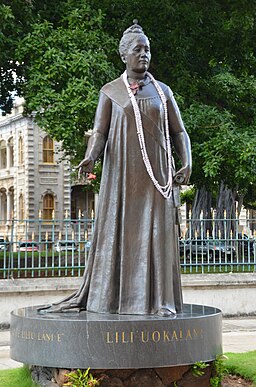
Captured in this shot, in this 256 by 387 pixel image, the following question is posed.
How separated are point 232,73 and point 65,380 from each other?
47.9ft

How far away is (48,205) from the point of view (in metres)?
51.6

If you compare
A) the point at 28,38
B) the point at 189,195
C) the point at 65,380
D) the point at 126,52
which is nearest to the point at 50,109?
the point at 28,38

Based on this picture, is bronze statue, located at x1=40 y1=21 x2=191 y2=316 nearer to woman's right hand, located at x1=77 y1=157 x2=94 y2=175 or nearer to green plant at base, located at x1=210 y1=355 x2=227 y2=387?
woman's right hand, located at x1=77 y1=157 x2=94 y2=175

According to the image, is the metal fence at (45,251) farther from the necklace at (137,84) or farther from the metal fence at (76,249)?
the necklace at (137,84)

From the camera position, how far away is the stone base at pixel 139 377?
6426mm

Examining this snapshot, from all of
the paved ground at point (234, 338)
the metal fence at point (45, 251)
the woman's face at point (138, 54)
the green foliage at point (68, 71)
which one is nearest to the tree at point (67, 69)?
the green foliage at point (68, 71)

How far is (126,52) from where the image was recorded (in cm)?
720

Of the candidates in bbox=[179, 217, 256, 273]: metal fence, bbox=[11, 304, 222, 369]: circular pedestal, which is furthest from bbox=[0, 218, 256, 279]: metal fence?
bbox=[11, 304, 222, 369]: circular pedestal

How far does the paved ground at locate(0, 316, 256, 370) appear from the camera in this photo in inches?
415

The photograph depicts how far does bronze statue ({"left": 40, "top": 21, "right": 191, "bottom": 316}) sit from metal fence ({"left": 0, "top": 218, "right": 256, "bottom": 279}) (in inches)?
250

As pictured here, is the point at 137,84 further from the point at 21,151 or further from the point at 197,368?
the point at 21,151

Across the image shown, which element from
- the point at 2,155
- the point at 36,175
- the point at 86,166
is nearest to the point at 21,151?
the point at 36,175

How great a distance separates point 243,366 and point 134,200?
2771 millimetres

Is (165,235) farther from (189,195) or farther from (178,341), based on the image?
(189,195)
